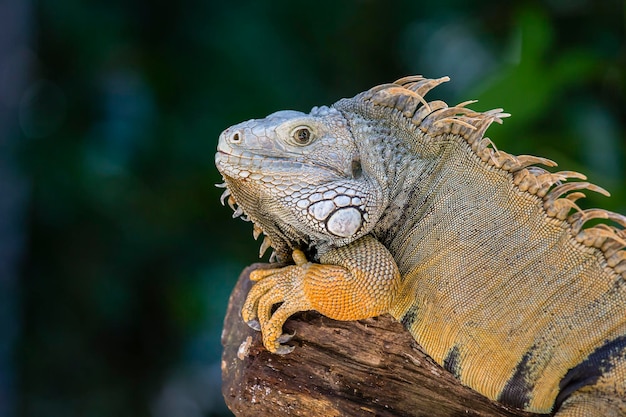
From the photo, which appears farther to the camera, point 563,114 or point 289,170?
point 563,114

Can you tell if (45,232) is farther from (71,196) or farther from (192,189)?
(192,189)

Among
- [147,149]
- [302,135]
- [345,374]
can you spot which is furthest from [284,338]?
[147,149]

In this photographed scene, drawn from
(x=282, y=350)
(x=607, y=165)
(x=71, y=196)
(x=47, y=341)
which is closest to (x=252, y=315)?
(x=282, y=350)

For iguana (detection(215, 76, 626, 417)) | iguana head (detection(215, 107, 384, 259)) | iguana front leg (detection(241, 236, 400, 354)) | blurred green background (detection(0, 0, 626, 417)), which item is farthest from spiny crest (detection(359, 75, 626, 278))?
blurred green background (detection(0, 0, 626, 417))

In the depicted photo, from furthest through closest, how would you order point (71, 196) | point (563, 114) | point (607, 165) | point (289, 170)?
1. point (71, 196)
2. point (563, 114)
3. point (607, 165)
4. point (289, 170)

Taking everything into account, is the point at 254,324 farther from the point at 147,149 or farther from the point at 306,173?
the point at 147,149

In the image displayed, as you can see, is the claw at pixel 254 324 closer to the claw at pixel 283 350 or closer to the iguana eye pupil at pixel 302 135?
the claw at pixel 283 350
